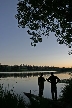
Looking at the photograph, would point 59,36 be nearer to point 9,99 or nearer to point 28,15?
point 28,15

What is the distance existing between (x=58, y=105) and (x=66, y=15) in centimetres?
665

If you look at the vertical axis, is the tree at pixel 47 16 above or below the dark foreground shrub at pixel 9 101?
above

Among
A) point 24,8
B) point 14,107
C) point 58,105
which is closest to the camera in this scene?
point 14,107

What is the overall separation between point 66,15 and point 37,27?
3.58 metres

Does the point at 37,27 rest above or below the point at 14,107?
above

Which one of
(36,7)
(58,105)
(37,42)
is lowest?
(58,105)

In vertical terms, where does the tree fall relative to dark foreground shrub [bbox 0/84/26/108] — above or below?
above

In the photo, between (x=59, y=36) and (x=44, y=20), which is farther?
(x=59, y=36)

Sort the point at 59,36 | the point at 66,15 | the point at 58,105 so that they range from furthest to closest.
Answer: the point at 59,36 → the point at 66,15 → the point at 58,105

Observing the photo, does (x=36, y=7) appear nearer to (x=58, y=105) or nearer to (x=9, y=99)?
(x=58, y=105)

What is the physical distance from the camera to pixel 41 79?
63.5 ft

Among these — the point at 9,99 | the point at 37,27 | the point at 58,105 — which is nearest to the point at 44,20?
the point at 37,27

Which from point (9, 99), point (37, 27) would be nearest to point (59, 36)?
point (37, 27)

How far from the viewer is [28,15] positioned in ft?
60.3
